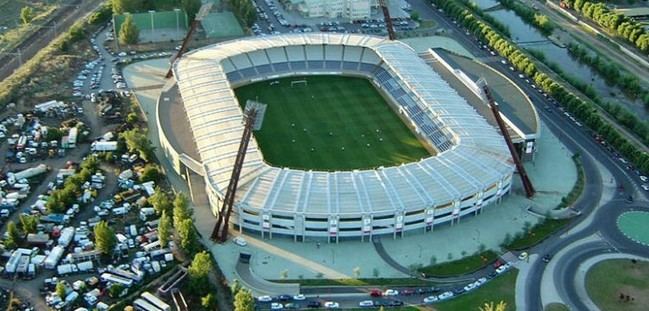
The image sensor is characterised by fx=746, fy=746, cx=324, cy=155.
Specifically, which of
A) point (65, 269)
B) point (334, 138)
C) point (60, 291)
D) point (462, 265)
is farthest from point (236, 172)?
point (462, 265)

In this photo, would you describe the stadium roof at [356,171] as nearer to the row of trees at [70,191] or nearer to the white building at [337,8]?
the row of trees at [70,191]

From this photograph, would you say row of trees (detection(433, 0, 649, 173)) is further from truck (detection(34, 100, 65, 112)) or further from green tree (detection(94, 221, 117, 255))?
truck (detection(34, 100, 65, 112))

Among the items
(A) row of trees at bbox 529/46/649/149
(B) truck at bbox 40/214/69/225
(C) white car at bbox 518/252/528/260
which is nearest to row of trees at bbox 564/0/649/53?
(A) row of trees at bbox 529/46/649/149

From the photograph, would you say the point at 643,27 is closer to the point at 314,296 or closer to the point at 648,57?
the point at 648,57

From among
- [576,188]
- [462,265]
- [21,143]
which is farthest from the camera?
[21,143]

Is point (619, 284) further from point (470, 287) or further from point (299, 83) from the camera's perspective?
point (299, 83)

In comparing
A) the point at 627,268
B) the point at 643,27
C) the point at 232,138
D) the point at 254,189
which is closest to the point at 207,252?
the point at 254,189
